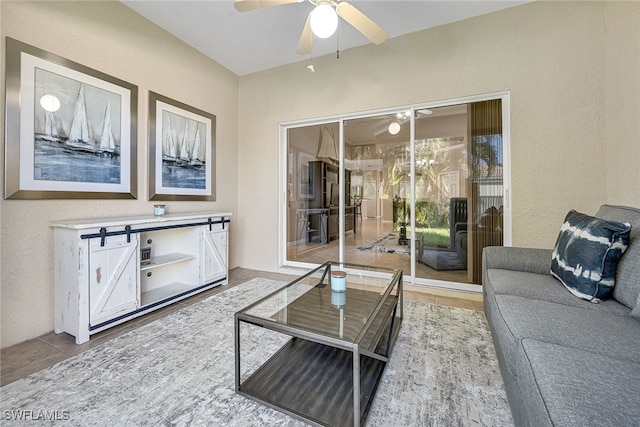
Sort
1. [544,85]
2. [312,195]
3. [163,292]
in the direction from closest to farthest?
[544,85], [163,292], [312,195]

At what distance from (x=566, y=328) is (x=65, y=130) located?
3575 mm

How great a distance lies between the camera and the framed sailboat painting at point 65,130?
1917 mm

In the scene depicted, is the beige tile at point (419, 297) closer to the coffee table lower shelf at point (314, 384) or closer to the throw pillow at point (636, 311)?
the coffee table lower shelf at point (314, 384)

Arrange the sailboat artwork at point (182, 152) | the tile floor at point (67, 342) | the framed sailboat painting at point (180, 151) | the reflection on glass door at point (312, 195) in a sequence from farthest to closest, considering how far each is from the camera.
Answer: the reflection on glass door at point (312, 195)
the sailboat artwork at point (182, 152)
the framed sailboat painting at point (180, 151)
the tile floor at point (67, 342)

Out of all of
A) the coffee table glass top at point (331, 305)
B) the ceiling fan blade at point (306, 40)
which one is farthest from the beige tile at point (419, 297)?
the ceiling fan blade at point (306, 40)

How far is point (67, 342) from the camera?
1942 mm

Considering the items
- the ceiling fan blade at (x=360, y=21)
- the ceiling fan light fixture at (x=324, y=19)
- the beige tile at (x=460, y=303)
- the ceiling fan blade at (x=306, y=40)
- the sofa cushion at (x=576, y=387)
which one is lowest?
the beige tile at (x=460, y=303)

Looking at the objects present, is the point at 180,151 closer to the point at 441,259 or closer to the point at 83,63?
the point at 83,63

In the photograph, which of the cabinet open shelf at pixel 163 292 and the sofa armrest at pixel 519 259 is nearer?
the sofa armrest at pixel 519 259

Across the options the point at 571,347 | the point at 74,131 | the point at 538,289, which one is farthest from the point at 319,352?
the point at 74,131

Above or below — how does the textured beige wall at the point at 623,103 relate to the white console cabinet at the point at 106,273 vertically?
above

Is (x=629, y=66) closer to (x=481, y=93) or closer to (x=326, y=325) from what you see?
(x=481, y=93)

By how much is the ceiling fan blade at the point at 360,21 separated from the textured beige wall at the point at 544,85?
3.29ft

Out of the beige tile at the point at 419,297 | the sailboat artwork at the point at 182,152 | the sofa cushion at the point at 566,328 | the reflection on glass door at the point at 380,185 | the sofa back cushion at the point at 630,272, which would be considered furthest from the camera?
the reflection on glass door at the point at 380,185
